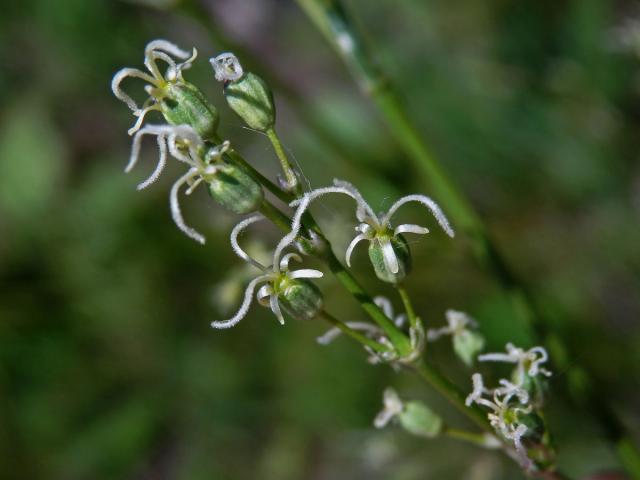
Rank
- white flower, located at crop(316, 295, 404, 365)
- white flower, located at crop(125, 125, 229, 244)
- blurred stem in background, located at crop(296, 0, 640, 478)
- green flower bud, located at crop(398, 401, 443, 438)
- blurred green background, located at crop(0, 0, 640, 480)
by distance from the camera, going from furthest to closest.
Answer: blurred green background, located at crop(0, 0, 640, 480)
blurred stem in background, located at crop(296, 0, 640, 478)
green flower bud, located at crop(398, 401, 443, 438)
white flower, located at crop(316, 295, 404, 365)
white flower, located at crop(125, 125, 229, 244)

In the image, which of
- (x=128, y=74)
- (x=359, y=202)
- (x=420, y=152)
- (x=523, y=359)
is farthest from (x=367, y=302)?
(x=420, y=152)

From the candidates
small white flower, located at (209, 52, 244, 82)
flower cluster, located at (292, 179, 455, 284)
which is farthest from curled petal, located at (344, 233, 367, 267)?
small white flower, located at (209, 52, 244, 82)

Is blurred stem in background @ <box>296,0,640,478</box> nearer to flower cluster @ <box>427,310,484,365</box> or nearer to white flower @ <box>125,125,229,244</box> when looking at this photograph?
flower cluster @ <box>427,310,484,365</box>

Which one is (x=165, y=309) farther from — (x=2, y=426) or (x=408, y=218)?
(x=408, y=218)

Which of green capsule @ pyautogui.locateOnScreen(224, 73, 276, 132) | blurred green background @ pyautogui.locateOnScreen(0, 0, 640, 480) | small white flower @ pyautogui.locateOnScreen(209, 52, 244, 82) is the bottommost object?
blurred green background @ pyautogui.locateOnScreen(0, 0, 640, 480)

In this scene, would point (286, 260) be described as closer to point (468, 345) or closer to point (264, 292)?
point (264, 292)
